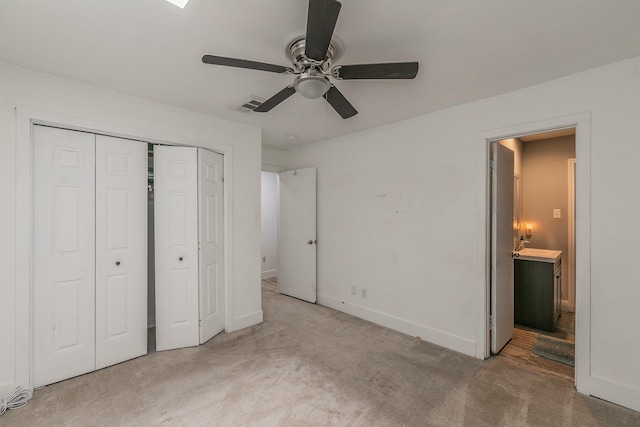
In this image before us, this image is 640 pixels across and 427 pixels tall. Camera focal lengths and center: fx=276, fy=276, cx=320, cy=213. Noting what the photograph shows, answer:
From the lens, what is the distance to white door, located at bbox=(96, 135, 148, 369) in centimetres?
246

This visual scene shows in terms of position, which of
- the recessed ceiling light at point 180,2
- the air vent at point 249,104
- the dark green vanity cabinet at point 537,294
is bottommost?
the dark green vanity cabinet at point 537,294

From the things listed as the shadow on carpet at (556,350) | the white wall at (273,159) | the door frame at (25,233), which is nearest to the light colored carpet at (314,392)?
the door frame at (25,233)

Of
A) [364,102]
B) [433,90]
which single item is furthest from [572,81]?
[364,102]

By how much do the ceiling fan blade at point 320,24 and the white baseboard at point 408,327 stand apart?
2.81m

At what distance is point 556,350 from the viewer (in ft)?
9.03

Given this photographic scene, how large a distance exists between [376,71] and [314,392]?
2.28 metres

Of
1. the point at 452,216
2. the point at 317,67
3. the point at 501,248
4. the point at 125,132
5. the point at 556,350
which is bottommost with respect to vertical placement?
the point at 556,350

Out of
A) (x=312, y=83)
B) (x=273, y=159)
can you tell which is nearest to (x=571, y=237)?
(x=312, y=83)

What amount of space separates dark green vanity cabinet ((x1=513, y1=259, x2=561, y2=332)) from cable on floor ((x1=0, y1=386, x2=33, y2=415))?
4871 millimetres

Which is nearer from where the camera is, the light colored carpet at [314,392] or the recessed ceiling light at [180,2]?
the recessed ceiling light at [180,2]

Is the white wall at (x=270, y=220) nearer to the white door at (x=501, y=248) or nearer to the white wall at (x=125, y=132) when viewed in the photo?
the white wall at (x=125, y=132)

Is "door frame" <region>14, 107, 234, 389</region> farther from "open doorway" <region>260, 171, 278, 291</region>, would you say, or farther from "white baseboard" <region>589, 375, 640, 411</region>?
"white baseboard" <region>589, 375, 640, 411</region>

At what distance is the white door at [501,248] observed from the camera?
2666 millimetres

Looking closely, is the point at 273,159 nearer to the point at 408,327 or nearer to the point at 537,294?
the point at 408,327
